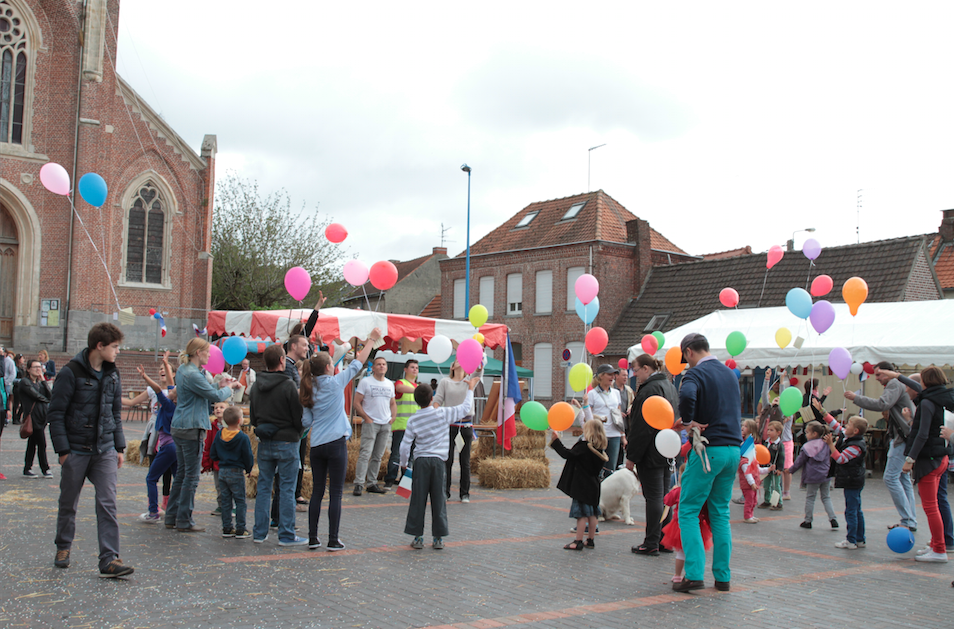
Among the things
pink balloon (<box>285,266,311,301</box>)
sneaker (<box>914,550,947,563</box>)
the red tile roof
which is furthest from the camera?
the red tile roof

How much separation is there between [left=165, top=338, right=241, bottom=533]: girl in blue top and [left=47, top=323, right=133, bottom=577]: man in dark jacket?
1.41 m

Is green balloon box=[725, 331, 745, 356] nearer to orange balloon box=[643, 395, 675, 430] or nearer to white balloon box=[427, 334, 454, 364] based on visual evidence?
white balloon box=[427, 334, 454, 364]

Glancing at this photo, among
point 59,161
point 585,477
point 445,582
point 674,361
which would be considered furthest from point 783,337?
point 59,161

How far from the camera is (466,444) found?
35.9 feet

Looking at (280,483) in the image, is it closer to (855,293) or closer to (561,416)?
(561,416)

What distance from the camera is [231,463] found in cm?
759

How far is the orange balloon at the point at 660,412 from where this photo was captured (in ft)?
22.0

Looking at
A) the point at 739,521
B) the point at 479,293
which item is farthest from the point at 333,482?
the point at 479,293

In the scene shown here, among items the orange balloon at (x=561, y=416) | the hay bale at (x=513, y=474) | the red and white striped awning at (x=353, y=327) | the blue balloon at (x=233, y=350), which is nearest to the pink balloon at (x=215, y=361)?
the blue balloon at (x=233, y=350)

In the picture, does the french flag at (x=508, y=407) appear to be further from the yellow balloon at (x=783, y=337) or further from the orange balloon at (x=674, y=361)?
the yellow balloon at (x=783, y=337)

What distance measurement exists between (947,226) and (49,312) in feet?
120

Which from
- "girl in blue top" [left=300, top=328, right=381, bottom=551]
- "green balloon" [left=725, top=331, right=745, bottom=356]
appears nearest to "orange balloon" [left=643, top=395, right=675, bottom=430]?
"girl in blue top" [left=300, top=328, right=381, bottom=551]

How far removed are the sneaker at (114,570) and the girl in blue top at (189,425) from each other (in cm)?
182

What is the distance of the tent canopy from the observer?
574 inches
